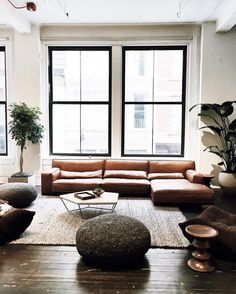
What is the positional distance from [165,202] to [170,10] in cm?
340

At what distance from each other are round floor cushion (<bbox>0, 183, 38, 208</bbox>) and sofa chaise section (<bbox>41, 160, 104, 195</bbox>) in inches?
32.1

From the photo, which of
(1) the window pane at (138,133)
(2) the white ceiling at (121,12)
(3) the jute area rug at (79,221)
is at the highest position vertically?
(2) the white ceiling at (121,12)

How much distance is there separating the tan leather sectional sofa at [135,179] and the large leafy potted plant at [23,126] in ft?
2.19

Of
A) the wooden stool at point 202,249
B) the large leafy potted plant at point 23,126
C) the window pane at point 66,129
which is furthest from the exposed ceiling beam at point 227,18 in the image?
the large leafy potted plant at point 23,126

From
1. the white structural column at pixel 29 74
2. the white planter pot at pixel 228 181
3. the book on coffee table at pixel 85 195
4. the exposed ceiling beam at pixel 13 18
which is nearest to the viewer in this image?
the book on coffee table at pixel 85 195

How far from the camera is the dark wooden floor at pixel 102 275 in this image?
8.48ft

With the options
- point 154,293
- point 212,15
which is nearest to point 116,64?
point 212,15

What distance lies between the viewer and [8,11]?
17.4 feet

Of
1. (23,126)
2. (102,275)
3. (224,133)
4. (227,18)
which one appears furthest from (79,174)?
(227,18)

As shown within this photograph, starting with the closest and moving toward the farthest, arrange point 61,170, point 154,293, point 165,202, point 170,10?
point 154,293 → point 165,202 → point 170,10 → point 61,170

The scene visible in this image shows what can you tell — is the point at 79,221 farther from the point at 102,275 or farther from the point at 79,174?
the point at 79,174

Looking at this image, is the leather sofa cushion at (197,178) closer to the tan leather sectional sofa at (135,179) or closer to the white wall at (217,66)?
the tan leather sectional sofa at (135,179)

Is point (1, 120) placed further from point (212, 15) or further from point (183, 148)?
point (212, 15)

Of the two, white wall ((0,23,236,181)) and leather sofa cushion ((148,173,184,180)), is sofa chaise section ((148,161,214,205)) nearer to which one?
leather sofa cushion ((148,173,184,180))
